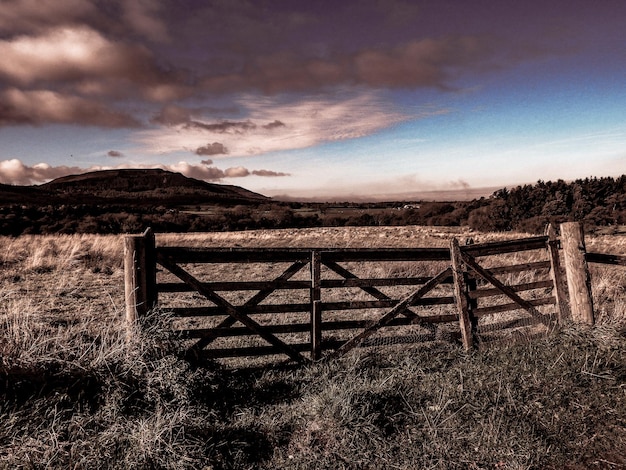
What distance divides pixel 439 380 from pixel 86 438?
157 inches

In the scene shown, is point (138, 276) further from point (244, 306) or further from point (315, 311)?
point (315, 311)

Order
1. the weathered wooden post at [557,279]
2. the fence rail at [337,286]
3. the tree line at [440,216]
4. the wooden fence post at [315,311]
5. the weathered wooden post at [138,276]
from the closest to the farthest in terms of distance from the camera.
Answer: the weathered wooden post at [138,276], the fence rail at [337,286], the wooden fence post at [315,311], the weathered wooden post at [557,279], the tree line at [440,216]

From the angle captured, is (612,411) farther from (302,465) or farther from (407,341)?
(302,465)

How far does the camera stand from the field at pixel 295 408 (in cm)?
375

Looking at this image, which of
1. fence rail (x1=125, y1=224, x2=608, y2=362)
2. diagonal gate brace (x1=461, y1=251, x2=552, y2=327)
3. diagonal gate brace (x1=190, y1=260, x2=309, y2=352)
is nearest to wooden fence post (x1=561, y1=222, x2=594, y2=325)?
fence rail (x1=125, y1=224, x2=608, y2=362)

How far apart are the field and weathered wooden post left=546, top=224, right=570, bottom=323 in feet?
4.91

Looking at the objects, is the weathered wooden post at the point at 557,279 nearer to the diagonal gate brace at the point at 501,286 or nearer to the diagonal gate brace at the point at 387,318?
the diagonal gate brace at the point at 501,286

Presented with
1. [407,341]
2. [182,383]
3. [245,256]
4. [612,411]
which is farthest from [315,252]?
[612,411]

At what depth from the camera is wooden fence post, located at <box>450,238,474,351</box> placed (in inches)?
267

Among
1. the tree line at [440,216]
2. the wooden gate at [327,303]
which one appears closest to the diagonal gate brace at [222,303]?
the wooden gate at [327,303]

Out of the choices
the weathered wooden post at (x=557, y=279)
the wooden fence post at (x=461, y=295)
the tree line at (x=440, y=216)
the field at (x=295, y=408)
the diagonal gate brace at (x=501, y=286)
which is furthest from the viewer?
the tree line at (x=440, y=216)

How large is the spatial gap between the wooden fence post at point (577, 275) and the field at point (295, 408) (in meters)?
1.19

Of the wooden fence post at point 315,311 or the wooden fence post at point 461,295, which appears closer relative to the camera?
the wooden fence post at point 315,311

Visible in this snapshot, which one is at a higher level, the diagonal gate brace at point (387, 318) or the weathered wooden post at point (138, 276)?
the weathered wooden post at point (138, 276)
